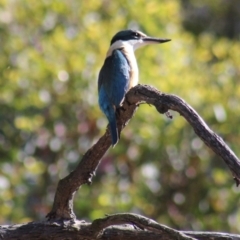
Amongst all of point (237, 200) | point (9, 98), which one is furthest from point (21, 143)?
point (237, 200)

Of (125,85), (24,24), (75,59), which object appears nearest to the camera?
(125,85)

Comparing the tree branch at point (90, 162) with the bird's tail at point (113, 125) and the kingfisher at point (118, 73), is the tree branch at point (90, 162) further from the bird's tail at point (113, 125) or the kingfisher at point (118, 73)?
the kingfisher at point (118, 73)

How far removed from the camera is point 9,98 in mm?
4855

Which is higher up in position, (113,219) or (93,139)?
(93,139)

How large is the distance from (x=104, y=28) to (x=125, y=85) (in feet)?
6.23

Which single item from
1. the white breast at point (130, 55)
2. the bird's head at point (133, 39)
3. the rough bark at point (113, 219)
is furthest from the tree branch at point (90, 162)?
the bird's head at point (133, 39)

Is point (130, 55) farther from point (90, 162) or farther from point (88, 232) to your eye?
point (88, 232)

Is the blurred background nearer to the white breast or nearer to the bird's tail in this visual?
the white breast

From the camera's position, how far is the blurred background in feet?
16.2

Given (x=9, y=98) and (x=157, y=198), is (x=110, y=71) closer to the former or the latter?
(x=9, y=98)

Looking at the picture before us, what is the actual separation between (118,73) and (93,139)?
51.6 inches

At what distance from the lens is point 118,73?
3900mm

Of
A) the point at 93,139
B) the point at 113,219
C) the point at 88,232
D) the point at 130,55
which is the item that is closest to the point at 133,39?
the point at 130,55

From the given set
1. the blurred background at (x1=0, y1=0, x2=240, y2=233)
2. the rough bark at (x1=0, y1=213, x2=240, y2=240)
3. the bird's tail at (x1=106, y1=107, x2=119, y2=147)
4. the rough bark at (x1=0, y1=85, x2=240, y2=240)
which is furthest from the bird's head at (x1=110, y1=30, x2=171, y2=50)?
the rough bark at (x1=0, y1=213, x2=240, y2=240)
